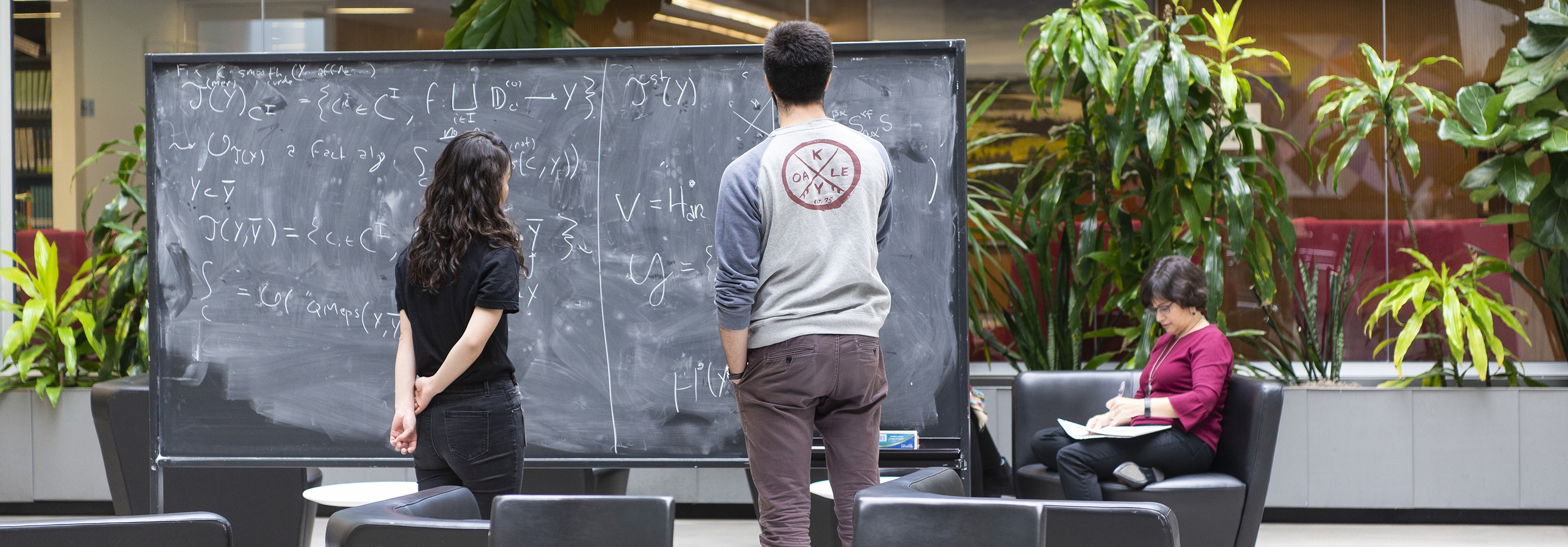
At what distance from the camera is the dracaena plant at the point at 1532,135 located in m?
3.89

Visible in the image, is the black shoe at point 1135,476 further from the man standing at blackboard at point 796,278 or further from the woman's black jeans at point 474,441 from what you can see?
the woman's black jeans at point 474,441

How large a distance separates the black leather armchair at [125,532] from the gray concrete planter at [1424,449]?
3756 millimetres

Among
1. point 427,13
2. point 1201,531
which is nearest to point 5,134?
point 427,13

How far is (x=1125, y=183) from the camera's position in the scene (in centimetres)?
455

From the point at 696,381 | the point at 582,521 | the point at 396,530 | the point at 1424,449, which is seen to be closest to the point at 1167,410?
the point at 696,381

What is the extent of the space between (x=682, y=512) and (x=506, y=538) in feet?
10.3

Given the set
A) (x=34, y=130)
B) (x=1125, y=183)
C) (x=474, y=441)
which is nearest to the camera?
(x=474, y=441)

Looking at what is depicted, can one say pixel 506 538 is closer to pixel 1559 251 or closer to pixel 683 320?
pixel 683 320

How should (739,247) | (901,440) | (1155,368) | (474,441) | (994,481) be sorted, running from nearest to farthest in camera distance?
(739,247)
(474,441)
(901,440)
(1155,368)
(994,481)

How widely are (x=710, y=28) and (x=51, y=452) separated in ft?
10.7

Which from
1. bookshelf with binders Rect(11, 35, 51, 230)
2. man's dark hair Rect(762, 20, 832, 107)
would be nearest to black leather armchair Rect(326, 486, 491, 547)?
man's dark hair Rect(762, 20, 832, 107)

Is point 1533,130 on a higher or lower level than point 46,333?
higher

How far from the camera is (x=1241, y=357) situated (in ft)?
14.5

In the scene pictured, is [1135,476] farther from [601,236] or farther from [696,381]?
[601,236]
